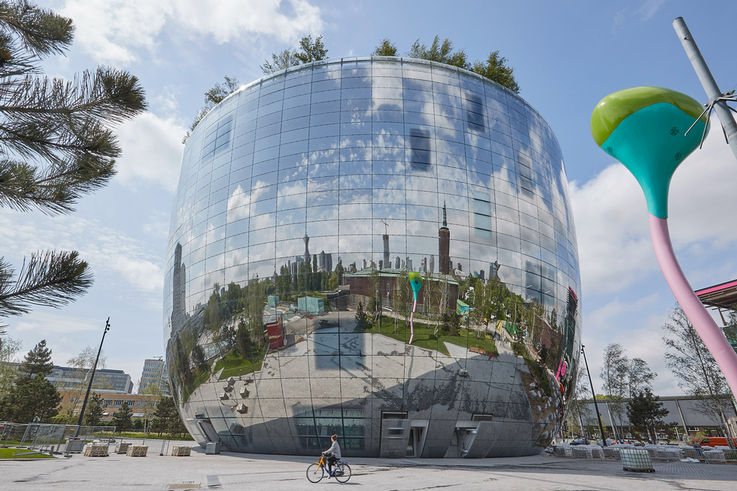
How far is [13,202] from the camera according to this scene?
15.6 feet

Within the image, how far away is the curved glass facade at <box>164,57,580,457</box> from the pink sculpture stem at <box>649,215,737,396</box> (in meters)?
11.6

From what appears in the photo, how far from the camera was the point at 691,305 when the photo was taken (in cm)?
605

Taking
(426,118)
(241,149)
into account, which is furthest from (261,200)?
(426,118)

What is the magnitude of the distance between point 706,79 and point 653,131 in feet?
6.89

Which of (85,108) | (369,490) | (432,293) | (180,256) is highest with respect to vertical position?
(180,256)

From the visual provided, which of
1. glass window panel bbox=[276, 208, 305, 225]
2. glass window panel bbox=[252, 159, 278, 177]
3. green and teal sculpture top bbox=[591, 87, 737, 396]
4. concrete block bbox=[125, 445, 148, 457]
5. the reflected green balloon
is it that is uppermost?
glass window panel bbox=[252, 159, 278, 177]

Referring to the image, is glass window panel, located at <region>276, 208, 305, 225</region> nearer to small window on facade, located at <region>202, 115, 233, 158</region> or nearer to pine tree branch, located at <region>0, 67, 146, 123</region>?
small window on facade, located at <region>202, 115, 233, 158</region>

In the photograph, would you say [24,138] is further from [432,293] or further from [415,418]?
[415,418]

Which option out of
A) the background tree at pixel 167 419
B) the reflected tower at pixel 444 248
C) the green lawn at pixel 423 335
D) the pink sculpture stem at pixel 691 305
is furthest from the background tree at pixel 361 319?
the background tree at pixel 167 419

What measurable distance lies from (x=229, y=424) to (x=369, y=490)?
40.4 ft

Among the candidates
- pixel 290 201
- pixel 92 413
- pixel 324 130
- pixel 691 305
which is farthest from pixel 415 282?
pixel 92 413

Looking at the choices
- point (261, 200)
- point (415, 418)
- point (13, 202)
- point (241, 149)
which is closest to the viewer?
point (13, 202)

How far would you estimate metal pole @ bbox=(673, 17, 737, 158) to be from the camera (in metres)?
4.84

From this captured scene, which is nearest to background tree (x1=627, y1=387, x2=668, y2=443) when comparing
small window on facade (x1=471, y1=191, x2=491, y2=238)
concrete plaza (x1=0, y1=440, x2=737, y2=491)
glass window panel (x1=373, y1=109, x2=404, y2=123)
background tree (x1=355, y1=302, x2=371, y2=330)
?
concrete plaza (x1=0, y1=440, x2=737, y2=491)
